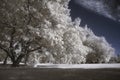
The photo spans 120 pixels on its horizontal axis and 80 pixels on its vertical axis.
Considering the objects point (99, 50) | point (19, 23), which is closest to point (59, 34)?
point (19, 23)

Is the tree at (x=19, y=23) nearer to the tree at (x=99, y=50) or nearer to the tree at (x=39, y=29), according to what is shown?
the tree at (x=39, y=29)

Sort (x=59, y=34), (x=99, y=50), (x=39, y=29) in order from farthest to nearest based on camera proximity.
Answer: (x=99, y=50)
(x=59, y=34)
(x=39, y=29)

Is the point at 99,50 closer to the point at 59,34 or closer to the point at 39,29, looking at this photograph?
the point at 59,34

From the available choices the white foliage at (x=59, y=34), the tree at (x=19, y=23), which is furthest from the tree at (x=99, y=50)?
the tree at (x=19, y=23)

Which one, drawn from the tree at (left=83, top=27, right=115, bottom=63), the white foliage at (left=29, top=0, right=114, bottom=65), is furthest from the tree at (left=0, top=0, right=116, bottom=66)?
the tree at (left=83, top=27, right=115, bottom=63)

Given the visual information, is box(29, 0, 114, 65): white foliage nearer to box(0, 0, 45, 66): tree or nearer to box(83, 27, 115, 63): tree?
box(0, 0, 45, 66): tree

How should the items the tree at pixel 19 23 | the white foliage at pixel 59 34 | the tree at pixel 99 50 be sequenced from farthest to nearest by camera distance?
the tree at pixel 99 50
the tree at pixel 19 23
the white foliage at pixel 59 34

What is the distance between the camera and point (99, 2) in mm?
4617

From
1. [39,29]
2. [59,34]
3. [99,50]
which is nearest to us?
[39,29]

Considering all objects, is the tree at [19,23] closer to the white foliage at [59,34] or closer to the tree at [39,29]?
the tree at [39,29]

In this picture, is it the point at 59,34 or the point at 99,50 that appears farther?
the point at 99,50

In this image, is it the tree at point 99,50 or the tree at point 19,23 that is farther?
the tree at point 99,50

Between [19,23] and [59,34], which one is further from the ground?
[19,23]

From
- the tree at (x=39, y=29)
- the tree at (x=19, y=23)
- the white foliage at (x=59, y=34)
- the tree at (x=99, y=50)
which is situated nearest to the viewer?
the white foliage at (x=59, y=34)
